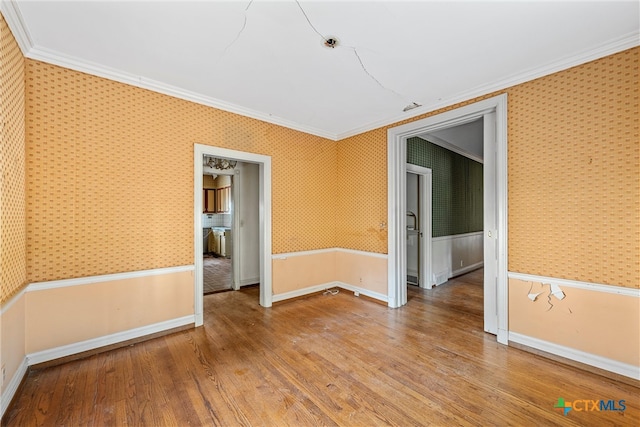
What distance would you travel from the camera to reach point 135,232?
2570 millimetres

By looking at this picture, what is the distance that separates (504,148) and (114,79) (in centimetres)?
370

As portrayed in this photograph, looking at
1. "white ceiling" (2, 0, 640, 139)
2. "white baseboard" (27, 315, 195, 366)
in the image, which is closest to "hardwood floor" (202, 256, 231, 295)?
"white baseboard" (27, 315, 195, 366)

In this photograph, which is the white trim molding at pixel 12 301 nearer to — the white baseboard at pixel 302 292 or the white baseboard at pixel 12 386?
the white baseboard at pixel 12 386

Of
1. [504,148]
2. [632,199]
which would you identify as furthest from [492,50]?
[632,199]

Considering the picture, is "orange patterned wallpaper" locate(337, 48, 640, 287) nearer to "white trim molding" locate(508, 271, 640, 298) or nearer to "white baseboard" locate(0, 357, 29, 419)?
"white trim molding" locate(508, 271, 640, 298)

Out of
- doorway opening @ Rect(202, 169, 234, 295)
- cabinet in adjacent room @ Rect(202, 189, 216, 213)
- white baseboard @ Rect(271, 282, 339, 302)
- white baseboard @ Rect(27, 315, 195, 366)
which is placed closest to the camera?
white baseboard @ Rect(27, 315, 195, 366)

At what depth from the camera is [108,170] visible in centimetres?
244

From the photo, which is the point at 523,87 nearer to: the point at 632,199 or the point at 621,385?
the point at 632,199

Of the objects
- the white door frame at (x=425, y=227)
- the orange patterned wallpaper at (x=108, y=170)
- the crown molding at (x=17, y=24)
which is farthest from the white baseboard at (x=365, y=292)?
the crown molding at (x=17, y=24)

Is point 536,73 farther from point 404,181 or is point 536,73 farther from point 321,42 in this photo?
point 321,42

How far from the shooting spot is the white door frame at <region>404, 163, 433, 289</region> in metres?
4.44

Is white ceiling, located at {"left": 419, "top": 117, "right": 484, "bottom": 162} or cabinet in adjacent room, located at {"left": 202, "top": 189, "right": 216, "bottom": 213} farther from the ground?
white ceiling, located at {"left": 419, "top": 117, "right": 484, "bottom": 162}

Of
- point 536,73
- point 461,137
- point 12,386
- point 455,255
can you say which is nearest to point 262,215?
point 12,386

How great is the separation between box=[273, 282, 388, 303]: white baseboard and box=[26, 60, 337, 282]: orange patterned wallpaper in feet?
4.60
